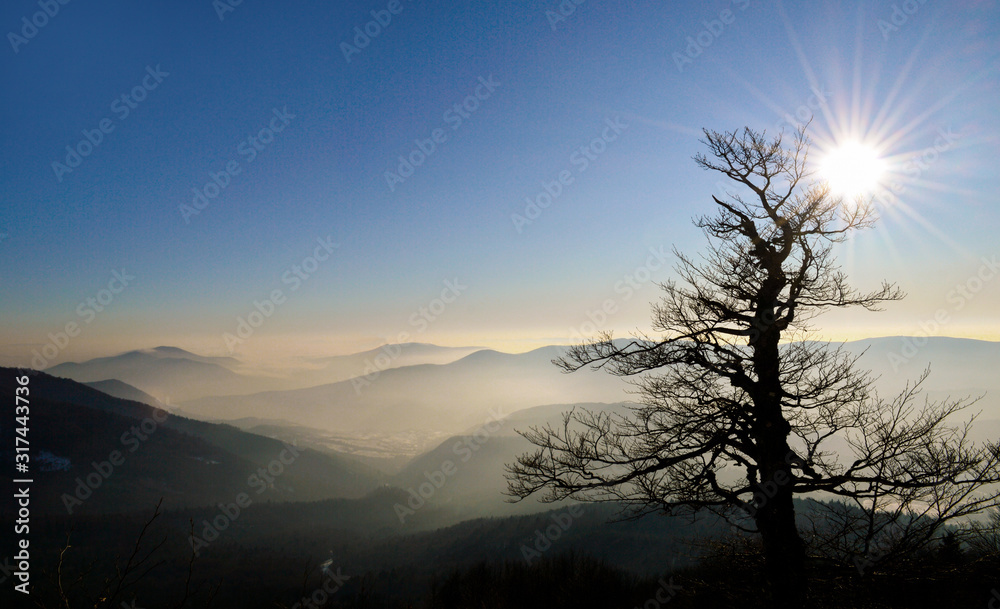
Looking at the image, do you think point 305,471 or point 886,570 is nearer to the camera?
point 886,570

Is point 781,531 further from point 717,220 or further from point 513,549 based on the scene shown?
point 513,549

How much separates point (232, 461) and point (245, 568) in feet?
371

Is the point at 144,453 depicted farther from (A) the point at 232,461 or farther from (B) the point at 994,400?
(B) the point at 994,400

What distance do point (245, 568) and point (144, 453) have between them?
103669 millimetres

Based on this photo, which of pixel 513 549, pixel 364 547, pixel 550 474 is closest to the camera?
pixel 550 474

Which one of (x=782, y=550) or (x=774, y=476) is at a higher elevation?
(x=774, y=476)

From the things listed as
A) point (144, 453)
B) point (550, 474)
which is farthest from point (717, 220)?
point (144, 453)

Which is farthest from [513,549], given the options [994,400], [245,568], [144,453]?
[994,400]

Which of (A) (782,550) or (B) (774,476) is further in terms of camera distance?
(B) (774,476)

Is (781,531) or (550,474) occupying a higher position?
(550,474)

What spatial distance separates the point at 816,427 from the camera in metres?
7.88

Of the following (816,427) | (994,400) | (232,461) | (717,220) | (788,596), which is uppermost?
(994,400)

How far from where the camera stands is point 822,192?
8.42 m

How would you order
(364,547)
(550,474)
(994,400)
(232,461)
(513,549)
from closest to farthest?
1. (550,474)
2. (513,549)
3. (364,547)
4. (232,461)
5. (994,400)
